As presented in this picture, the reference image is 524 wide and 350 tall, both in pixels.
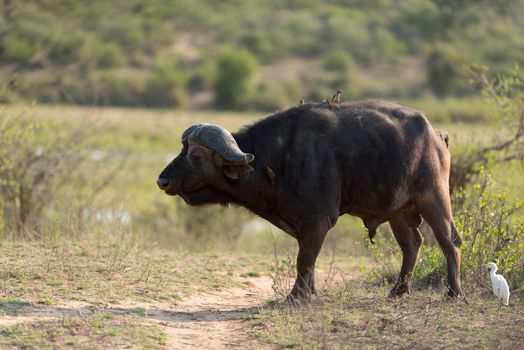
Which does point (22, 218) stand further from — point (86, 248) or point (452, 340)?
point (452, 340)

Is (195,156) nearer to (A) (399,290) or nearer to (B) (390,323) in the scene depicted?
(B) (390,323)

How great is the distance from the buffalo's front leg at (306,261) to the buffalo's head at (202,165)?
89 cm

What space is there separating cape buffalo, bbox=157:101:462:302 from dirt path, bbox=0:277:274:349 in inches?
32.5

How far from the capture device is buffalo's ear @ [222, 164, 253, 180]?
9.75m

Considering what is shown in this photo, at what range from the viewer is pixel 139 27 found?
59094 millimetres

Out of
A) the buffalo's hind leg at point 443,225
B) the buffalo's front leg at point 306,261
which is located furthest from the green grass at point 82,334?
the buffalo's hind leg at point 443,225

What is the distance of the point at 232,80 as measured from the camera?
5381cm

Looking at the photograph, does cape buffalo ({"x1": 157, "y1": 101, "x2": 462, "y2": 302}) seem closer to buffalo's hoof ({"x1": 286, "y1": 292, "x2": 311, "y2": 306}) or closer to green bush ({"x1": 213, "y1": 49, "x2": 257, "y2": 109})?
buffalo's hoof ({"x1": 286, "y1": 292, "x2": 311, "y2": 306})

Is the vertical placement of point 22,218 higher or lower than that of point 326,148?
lower

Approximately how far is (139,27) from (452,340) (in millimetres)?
52566

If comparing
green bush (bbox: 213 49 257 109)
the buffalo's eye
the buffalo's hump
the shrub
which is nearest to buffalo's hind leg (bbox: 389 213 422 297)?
the buffalo's hump

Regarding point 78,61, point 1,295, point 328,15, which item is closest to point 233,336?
point 1,295

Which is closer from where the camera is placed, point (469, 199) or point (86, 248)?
point (86, 248)

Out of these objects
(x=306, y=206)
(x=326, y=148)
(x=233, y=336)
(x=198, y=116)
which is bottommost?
(x=233, y=336)
